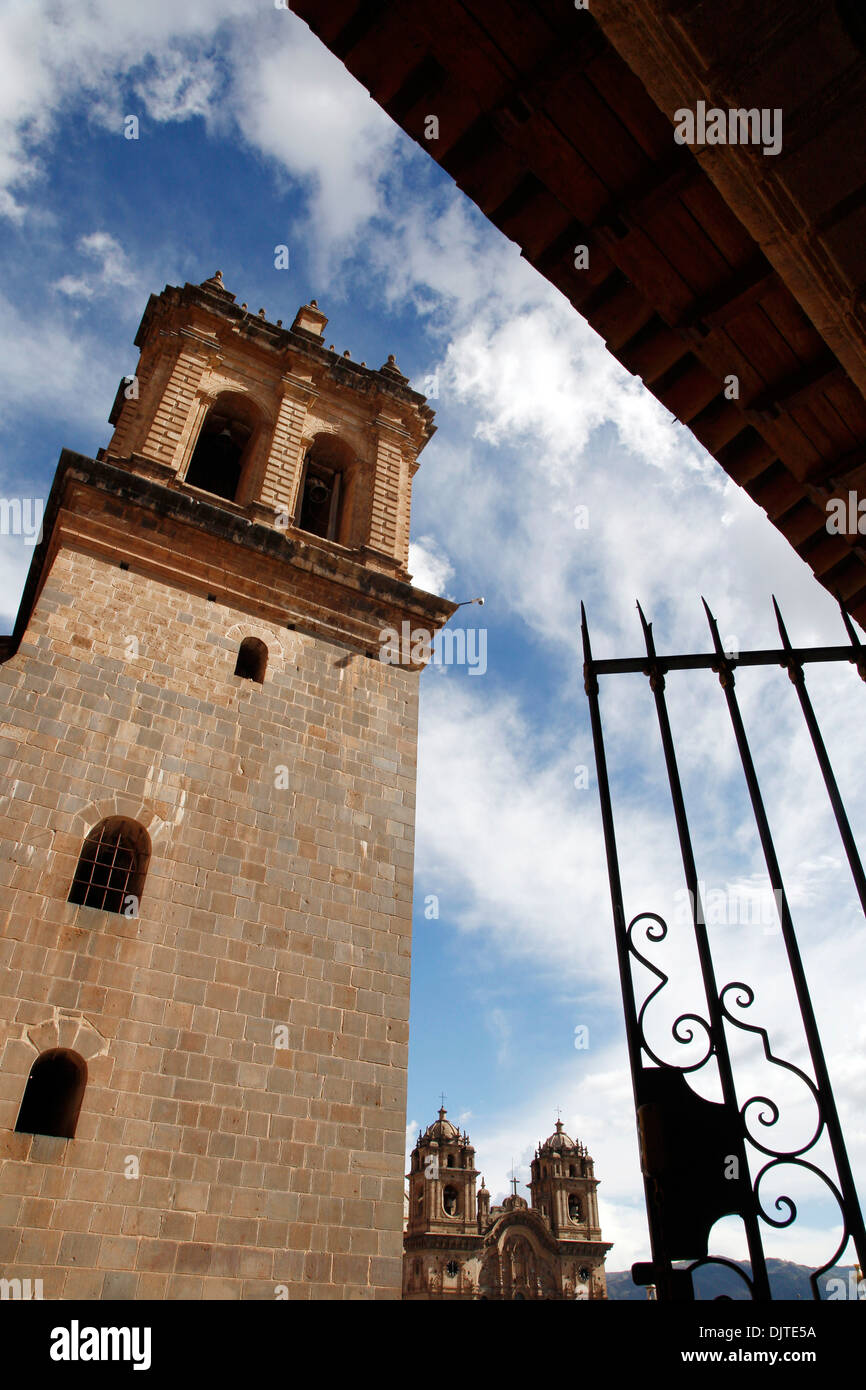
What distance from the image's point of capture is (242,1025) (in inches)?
324

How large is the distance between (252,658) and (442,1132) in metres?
44.3

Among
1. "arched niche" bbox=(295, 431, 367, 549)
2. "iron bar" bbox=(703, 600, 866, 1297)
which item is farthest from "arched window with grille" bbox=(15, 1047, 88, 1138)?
"arched niche" bbox=(295, 431, 367, 549)

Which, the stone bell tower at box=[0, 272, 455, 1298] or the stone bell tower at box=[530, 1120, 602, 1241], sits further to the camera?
the stone bell tower at box=[530, 1120, 602, 1241]

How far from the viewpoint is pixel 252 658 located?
10.9 meters

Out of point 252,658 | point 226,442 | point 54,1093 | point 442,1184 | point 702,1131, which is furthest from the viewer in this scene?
point 442,1184

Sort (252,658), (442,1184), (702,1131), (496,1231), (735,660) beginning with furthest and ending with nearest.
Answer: (496,1231) < (442,1184) < (252,658) < (735,660) < (702,1131)

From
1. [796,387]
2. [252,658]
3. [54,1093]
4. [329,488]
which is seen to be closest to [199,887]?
[54,1093]

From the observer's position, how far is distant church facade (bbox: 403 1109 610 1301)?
4194 centimetres

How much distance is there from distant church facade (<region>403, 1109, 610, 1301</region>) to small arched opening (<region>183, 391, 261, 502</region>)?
138ft

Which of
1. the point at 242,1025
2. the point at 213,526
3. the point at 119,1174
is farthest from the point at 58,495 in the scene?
the point at 119,1174

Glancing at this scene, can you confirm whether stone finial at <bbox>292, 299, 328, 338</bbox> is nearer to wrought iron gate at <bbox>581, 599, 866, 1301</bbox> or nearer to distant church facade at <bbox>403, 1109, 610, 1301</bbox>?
wrought iron gate at <bbox>581, 599, 866, 1301</bbox>

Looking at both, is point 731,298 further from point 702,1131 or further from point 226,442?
point 226,442
